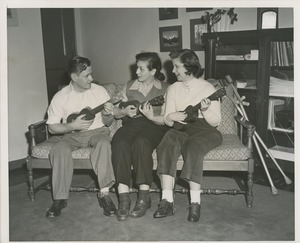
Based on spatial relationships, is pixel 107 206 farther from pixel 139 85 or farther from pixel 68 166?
pixel 139 85

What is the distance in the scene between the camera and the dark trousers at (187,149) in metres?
2.42

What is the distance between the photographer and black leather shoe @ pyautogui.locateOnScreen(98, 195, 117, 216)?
2.54 metres

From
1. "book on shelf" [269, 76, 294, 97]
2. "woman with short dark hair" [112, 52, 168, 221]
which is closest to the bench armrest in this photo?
"woman with short dark hair" [112, 52, 168, 221]

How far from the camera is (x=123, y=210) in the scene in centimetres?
248

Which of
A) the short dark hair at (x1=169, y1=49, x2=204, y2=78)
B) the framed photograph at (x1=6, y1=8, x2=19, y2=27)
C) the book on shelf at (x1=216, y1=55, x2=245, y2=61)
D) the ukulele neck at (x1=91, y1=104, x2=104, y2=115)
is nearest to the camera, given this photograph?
the short dark hair at (x1=169, y1=49, x2=204, y2=78)

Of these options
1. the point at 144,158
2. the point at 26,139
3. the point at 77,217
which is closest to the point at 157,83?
the point at 144,158

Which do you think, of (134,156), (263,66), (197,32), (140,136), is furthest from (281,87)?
(134,156)

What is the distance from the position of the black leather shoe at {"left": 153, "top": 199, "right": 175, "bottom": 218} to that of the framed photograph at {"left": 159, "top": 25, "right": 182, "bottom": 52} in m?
2.05

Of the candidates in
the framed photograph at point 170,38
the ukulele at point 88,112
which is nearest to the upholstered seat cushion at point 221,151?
the ukulele at point 88,112

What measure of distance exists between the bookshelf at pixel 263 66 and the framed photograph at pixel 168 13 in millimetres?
696

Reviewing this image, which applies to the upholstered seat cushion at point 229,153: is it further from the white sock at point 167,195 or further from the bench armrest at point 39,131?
the bench armrest at point 39,131

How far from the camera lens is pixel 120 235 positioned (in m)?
2.27

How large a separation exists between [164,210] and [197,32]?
209cm

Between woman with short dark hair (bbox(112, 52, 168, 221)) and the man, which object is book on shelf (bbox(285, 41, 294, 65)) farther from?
the man
